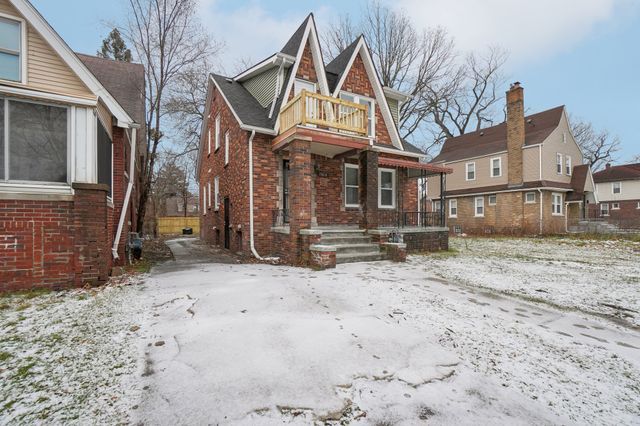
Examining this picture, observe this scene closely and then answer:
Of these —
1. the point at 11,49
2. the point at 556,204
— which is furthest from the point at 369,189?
the point at 556,204

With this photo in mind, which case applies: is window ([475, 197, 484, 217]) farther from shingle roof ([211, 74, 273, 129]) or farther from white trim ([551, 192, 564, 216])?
shingle roof ([211, 74, 273, 129])

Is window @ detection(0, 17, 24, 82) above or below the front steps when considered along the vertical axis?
above

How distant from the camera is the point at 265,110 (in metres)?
11.2

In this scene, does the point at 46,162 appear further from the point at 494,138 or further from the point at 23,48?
the point at 494,138

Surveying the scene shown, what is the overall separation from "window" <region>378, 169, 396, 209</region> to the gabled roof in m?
14.1

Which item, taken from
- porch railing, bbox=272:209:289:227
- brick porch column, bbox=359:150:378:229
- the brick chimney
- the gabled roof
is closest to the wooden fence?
porch railing, bbox=272:209:289:227

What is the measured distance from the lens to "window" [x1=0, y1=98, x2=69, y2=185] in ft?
17.0

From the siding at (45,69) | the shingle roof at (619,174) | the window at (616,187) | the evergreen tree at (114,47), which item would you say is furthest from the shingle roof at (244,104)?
the window at (616,187)

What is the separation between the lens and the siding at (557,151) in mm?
20109

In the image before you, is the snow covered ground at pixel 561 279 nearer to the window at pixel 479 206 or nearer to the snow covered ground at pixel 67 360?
the snow covered ground at pixel 67 360

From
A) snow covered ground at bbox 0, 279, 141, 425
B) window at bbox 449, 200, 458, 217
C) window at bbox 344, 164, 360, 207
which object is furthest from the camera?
window at bbox 449, 200, 458, 217

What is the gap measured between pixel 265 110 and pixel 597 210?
3803 cm

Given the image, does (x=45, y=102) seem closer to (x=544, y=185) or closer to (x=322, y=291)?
(x=322, y=291)

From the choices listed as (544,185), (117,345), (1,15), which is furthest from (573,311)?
(544,185)
